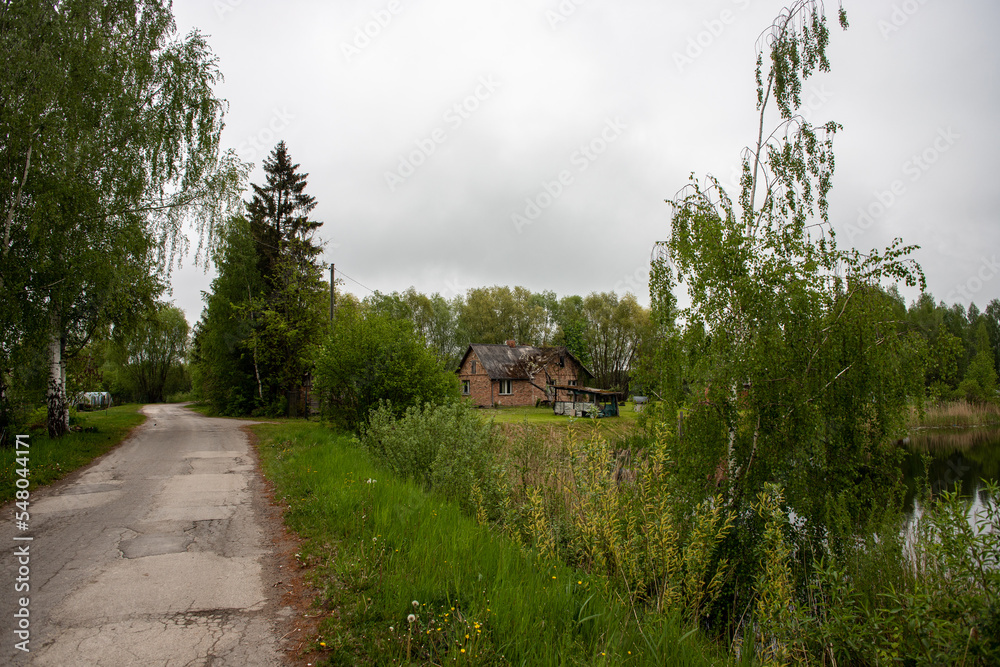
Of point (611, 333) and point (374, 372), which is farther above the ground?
point (611, 333)

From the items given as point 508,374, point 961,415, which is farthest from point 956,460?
point 508,374

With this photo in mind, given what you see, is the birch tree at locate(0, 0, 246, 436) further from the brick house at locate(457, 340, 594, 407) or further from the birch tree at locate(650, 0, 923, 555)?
the brick house at locate(457, 340, 594, 407)

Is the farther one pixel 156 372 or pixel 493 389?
pixel 156 372

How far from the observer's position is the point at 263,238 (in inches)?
1176

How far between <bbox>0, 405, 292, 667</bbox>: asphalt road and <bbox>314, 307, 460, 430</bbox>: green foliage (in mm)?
5927

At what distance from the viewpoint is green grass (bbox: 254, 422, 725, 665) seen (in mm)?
3441

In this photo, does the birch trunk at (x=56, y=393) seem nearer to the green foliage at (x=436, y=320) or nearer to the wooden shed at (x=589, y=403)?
the wooden shed at (x=589, y=403)

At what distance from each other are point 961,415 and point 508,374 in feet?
92.8

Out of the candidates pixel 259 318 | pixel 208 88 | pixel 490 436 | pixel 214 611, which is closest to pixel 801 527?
pixel 490 436

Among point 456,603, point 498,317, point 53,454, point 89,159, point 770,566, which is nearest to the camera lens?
point 456,603

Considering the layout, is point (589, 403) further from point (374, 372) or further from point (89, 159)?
point (89, 159)

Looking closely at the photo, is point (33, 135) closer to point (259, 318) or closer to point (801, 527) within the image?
point (801, 527)


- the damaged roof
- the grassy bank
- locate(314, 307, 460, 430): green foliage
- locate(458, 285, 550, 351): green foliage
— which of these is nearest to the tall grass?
locate(314, 307, 460, 430): green foliage

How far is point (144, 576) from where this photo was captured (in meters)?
4.82
